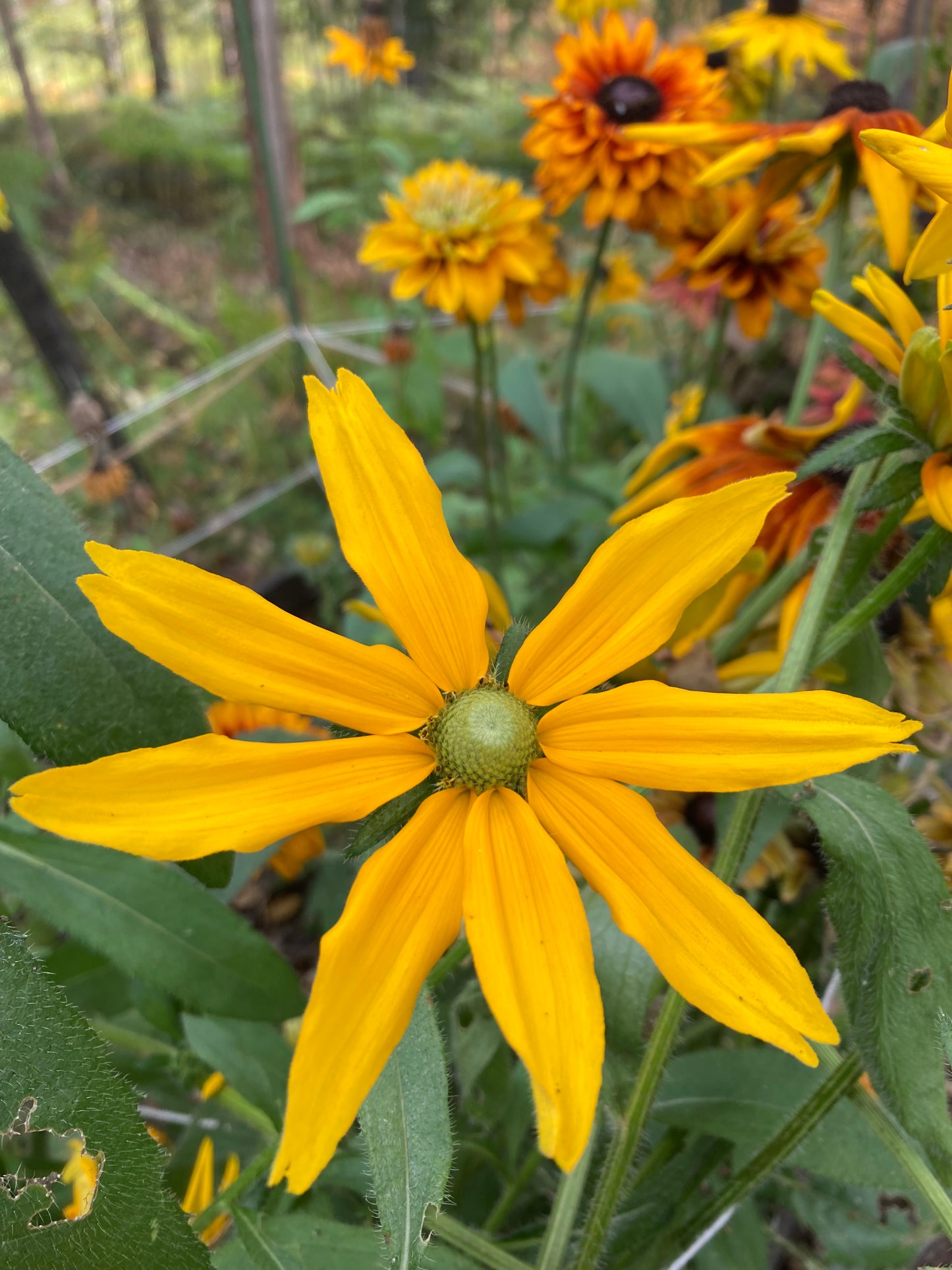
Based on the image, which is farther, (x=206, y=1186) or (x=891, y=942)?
(x=206, y=1186)

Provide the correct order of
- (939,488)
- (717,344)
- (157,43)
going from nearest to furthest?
(939,488) → (717,344) → (157,43)

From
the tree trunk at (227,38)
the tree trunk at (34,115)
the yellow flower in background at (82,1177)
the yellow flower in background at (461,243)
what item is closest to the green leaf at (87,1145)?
the yellow flower in background at (82,1177)

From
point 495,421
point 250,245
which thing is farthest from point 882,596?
point 250,245

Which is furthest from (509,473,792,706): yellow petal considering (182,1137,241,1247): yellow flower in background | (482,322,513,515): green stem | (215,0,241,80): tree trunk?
(215,0,241,80): tree trunk

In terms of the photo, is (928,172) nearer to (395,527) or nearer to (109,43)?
(395,527)

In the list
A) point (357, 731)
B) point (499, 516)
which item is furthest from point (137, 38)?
point (357, 731)

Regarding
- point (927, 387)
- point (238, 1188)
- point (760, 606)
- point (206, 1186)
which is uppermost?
point (927, 387)
